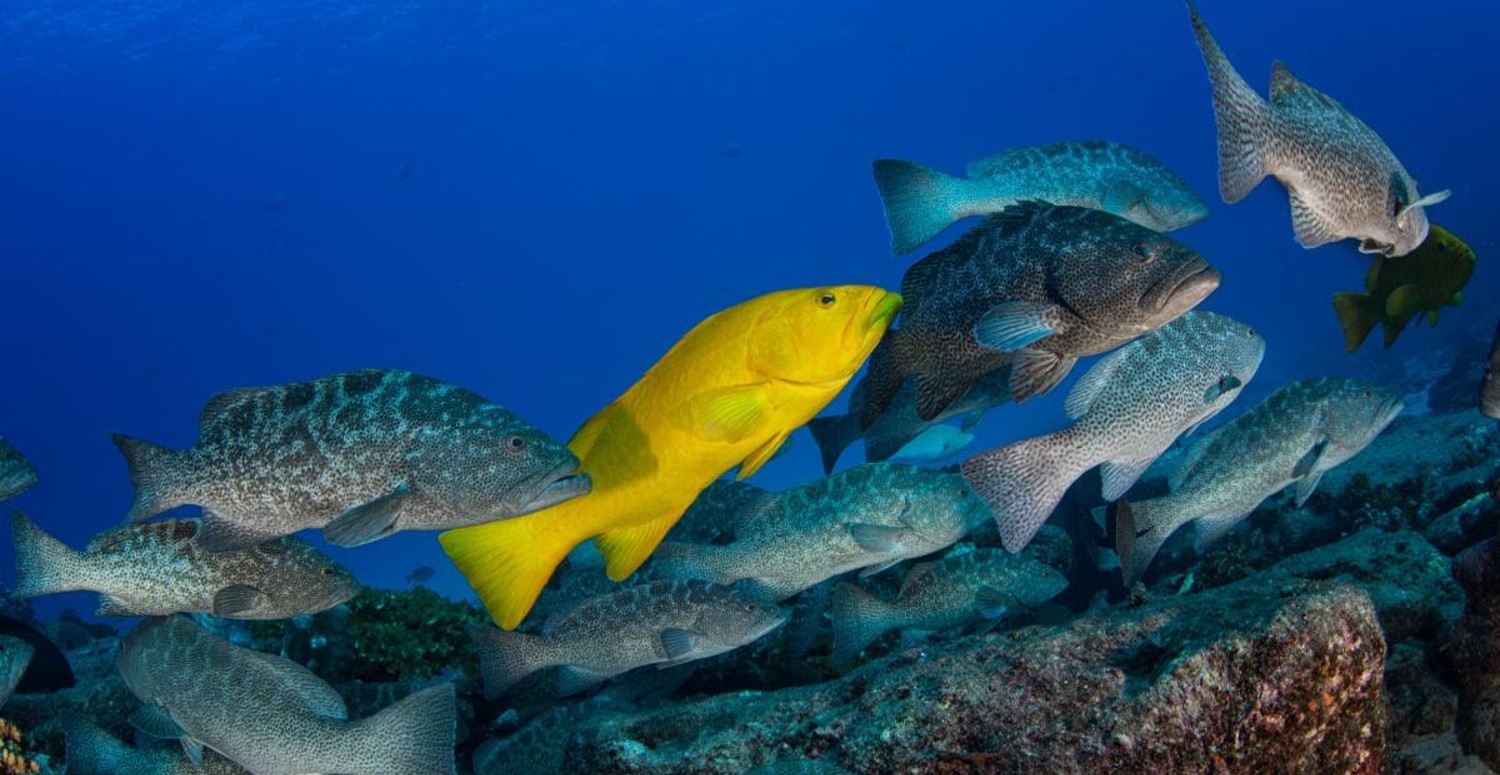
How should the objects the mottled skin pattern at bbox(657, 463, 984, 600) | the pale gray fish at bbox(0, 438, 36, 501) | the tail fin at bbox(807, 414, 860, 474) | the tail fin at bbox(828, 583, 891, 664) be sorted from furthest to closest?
the tail fin at bbox(807, 414, 860, 474) < the mottled skin pattern at bbox(657, 463, 984, 600) < the tail fin at bbox(828, 583, 891, 664) < the pale gray fish at bbox(0, 438, 36, 501)

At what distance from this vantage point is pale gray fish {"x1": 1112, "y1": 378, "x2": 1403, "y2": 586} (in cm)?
507

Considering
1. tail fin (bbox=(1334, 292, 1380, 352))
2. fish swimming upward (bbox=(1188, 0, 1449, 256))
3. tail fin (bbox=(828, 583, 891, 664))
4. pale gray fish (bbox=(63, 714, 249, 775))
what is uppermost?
fish swimming upward (bbox=(1188, 0, 1449, 256))

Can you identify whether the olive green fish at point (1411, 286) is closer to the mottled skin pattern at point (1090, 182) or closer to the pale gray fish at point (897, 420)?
the mottled skin pattern at point (1090, 182)

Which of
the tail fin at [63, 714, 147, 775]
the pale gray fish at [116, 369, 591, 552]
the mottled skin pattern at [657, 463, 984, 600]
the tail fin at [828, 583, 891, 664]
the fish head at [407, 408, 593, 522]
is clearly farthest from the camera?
the mottled skin pattern at [657, 463, 984, 600]

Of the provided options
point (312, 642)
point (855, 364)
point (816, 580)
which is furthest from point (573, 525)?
point (312, 642)

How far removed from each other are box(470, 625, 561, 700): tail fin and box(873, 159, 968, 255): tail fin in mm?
3396

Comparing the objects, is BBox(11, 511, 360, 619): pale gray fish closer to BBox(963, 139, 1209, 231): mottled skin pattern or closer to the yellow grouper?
the yellow grouper

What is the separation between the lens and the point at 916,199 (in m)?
5.01

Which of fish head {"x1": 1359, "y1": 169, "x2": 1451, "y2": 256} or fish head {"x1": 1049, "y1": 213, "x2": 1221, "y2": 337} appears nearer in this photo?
fish head {"x1": 1049, "y1": 213, "x2": 1221, "y2": 337}

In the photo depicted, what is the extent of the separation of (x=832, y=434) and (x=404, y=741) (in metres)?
4.08

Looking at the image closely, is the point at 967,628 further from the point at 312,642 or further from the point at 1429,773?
the point at 312,642

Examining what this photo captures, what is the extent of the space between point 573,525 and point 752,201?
Result: 499ft

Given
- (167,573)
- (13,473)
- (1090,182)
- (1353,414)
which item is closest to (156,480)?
(167,573)

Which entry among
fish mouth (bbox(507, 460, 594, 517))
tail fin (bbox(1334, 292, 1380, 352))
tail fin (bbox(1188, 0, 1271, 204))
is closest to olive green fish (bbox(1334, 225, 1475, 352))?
tail fin (bbox(1334, 292, 1380, 352))
